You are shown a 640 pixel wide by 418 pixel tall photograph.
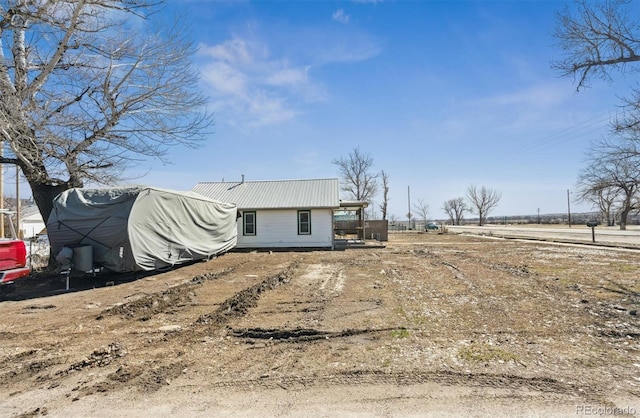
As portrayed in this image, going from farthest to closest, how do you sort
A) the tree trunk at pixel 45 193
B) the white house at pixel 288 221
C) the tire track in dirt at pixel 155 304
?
1. the white house at pixel 288 221
2. the tree trunk at pixel 45 193
3. the tire track in dirt at pixel 155 304

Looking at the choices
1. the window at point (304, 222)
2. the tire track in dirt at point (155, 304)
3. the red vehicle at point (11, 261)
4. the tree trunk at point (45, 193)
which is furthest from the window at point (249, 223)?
the red vehicle at point (11, 261)

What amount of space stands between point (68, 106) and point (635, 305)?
44.9 feet

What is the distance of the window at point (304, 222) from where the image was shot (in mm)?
19359

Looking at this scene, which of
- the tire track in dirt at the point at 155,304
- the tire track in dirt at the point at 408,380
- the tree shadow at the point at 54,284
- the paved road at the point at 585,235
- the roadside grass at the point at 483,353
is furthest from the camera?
the paved road at the point at 585,235

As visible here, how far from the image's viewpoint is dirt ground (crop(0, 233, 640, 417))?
299cm

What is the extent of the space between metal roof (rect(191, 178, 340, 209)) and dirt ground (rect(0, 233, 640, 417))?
11.2m

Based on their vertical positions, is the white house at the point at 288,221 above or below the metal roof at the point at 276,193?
below

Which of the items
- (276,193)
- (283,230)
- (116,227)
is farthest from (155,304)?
(276,193)

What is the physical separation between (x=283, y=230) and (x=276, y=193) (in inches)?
103

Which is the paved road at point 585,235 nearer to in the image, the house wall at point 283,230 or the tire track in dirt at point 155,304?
the house wall at point 283,230

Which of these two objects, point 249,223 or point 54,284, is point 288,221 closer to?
point 249,223

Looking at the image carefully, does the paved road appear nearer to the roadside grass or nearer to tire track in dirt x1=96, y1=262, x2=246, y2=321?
the roadside grass

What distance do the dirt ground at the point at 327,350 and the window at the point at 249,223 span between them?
36.9ft

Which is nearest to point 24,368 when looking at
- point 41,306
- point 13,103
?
point 41,306
